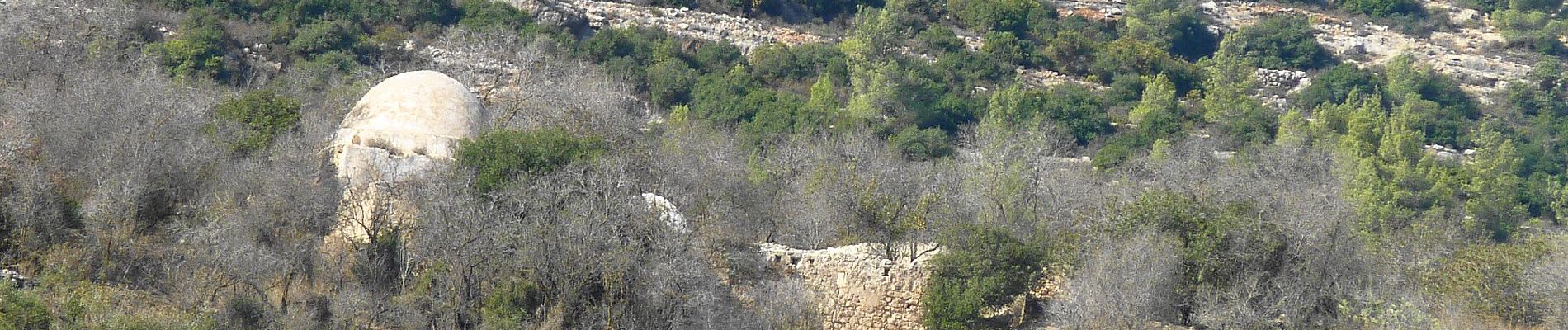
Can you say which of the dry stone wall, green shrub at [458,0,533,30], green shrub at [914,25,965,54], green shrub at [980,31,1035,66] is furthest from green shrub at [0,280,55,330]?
green shrub at [980,31,1035,66]

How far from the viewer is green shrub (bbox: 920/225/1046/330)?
18.5 meters

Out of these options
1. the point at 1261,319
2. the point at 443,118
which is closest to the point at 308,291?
the point at 443,118

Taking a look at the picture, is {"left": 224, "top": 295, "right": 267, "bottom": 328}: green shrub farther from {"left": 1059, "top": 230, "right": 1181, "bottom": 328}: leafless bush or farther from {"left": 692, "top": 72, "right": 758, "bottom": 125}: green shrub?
{"left": 692, "top": 72, "right": 758, "bottom": 125}: green shrub

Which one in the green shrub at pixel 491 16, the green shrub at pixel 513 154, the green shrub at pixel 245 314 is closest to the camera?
the green shrub at pixel 245 314

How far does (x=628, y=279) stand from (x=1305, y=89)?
3310 cm

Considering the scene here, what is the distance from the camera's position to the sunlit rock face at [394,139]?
19031mm

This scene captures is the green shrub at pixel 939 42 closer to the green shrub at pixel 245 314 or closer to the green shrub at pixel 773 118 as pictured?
the green shrub at pixel 773 118

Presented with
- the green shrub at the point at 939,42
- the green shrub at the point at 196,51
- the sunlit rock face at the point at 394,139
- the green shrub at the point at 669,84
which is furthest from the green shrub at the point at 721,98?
the sunlit rock face at the point at 394,139

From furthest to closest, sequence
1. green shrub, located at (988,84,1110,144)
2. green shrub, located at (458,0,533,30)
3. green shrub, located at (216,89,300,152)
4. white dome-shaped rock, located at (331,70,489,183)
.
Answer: green shrub, located at (458,0,533,30)
green shrub, located at (988,84,1110,144)
green shrub, located at (216,89,300,152)
white dome-shaped rock, located at (331,70,489,183)

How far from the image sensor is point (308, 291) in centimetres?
1780

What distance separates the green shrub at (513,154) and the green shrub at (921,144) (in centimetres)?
1536

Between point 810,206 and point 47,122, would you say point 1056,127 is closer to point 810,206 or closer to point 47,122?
point 810,206

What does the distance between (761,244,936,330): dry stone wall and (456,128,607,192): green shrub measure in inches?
112

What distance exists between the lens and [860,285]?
63.0ft
